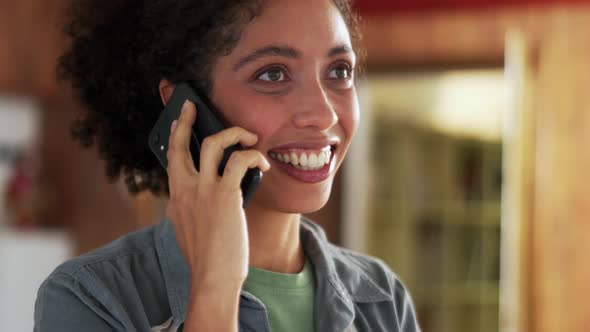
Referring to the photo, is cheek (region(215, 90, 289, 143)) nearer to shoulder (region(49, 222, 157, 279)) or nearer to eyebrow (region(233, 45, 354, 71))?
eyebrow (region(233, 45, 354, 71))

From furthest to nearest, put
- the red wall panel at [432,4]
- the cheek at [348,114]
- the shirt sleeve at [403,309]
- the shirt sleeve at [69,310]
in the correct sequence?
the red wall panel at [432,4]
the shirt sleeve at [403,309]
the cheek at [348,114]
the shirt sleeve at [69,310]

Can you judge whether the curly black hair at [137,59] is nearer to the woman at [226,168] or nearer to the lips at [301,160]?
the woman at [226,168]

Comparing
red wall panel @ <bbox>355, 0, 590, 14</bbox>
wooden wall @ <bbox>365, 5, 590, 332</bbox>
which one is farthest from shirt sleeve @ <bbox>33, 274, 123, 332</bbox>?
red wall panel @ <bbox>355, 0, 590, 14</bbox>

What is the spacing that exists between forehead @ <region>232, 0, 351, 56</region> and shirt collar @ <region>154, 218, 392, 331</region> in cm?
32

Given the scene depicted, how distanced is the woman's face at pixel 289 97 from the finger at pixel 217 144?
1.9 inches


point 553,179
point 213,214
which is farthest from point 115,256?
point 553,179

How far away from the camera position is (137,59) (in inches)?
63.0

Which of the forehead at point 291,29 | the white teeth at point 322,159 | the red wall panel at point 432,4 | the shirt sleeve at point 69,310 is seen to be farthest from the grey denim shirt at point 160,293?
the red wall panel at point 432,4

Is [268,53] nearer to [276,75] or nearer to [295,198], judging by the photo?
[276,75]

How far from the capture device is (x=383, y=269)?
1744 mm

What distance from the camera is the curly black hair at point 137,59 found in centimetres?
153

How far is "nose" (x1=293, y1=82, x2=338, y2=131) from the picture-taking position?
1.45 metres

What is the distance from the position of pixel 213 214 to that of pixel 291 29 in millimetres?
344

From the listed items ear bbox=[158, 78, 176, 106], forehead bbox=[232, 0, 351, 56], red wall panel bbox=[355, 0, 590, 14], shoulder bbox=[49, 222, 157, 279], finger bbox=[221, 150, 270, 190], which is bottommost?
shoulder bbox=[49, 222, 157, 279]
